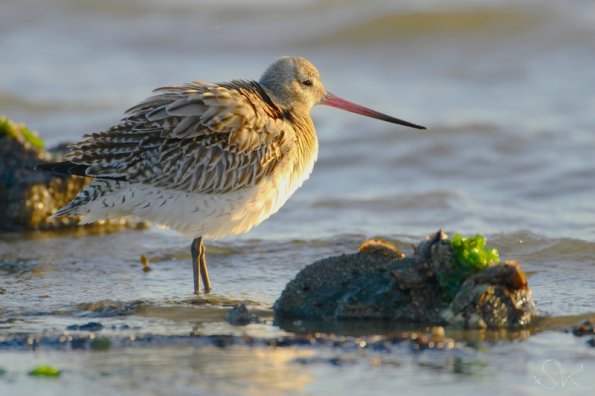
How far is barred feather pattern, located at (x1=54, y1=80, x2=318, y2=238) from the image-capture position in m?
7.94

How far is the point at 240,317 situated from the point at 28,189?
4.08 metres

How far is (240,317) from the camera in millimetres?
6969

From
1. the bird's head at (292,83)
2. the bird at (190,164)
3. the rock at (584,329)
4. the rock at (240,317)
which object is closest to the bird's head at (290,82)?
the bird's head at (292,83)

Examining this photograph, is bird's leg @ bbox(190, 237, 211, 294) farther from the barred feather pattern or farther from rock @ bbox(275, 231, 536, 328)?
rock @ bbox(275, 231, 536, 328)

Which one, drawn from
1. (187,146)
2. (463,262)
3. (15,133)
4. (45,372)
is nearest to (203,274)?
(187,146)

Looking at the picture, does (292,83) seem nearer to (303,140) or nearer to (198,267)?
(303,140)

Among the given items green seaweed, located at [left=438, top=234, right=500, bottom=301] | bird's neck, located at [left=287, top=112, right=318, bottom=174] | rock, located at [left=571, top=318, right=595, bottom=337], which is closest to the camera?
rock, located at [left=571, top=318, right=595, bottom=337]

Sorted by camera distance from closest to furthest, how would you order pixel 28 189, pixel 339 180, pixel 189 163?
pixel 189 163
pixel 28 189
pixel 339 180

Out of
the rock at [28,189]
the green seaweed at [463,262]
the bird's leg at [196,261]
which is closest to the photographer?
the green seaweed at [463,262]

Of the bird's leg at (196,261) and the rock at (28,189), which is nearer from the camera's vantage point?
the bird's leg at (196,261)

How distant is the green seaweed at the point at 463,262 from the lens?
22.2ft

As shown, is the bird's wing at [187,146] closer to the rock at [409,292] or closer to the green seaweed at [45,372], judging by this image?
the rock at [409,292]

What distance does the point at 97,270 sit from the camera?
29.6 feet

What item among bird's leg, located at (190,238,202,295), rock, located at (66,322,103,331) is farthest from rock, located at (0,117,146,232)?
rock, located at (66,322,103,331)
